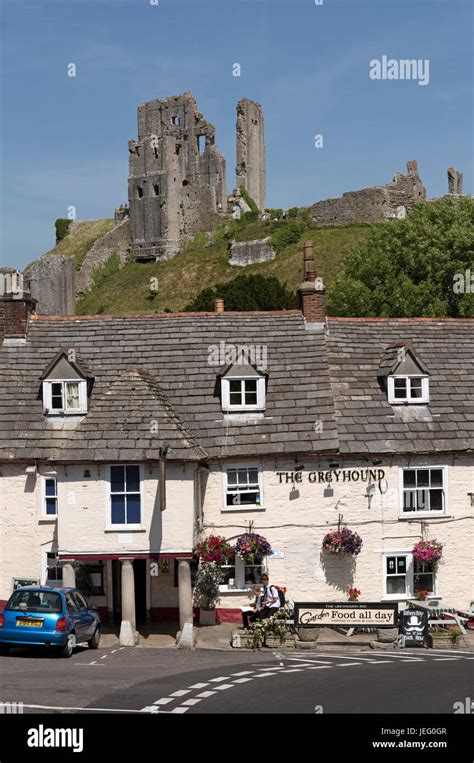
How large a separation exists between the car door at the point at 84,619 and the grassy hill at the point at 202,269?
64.4 m

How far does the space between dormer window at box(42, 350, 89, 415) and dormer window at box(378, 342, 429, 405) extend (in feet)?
29.5

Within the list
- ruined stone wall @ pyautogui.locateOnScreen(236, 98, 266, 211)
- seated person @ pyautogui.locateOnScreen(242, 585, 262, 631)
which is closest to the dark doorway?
seated person @ pyautogui.locateOnScreen(242, 585, 262, 631)

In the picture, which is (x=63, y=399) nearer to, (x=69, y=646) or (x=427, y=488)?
(x=69, y=646)

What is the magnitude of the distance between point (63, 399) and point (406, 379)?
33.3ft

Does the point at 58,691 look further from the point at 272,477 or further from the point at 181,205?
the point at 181,205

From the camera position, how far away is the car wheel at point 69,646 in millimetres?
23656

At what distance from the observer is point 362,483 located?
30797mm

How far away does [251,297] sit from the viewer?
75812mm

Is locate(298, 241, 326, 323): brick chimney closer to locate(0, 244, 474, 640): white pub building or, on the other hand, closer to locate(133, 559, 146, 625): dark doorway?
locate(0, 244, 474, 640): white pub building

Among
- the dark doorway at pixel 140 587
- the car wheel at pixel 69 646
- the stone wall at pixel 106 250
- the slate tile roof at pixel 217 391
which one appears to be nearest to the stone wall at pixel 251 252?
the stone wall at pixel 106 250

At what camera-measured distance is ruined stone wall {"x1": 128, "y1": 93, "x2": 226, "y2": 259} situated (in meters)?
123

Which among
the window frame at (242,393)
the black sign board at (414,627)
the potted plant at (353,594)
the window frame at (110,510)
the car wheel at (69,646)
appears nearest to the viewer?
the car wheel at (69,646)

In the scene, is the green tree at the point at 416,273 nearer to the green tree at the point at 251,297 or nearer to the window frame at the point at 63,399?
the green tree at the point at 251,297
